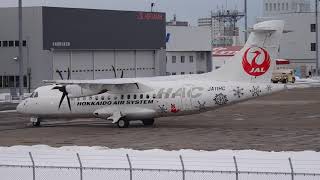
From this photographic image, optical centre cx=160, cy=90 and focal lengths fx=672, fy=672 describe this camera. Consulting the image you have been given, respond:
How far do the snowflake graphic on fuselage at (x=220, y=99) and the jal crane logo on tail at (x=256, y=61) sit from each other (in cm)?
210

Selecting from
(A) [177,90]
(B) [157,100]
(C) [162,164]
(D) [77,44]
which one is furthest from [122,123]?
(D) [77,44]

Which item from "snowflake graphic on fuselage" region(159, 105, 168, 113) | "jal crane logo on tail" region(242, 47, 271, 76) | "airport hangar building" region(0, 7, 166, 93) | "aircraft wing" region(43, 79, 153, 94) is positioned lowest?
"snowflake graphic on fuselage" region(159, 105, 168, 113)

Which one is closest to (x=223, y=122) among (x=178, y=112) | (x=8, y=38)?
(x=178, y=112)

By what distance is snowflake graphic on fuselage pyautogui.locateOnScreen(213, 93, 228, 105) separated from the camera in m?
37.9

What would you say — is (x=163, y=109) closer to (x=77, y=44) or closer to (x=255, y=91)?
(x=255, y=91)

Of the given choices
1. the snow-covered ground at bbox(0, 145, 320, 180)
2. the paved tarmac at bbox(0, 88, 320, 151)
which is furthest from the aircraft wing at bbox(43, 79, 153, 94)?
the snow-covered ground at bbox(0, 145, 320, 180)

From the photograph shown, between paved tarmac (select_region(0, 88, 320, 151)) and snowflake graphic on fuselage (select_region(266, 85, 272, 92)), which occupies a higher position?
snowflake graphic on fuselage (select_region(266, 85, 272, 92))

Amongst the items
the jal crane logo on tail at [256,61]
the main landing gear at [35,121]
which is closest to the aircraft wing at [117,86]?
the main landing gear at [35,121]

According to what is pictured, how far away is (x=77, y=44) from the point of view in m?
83.6

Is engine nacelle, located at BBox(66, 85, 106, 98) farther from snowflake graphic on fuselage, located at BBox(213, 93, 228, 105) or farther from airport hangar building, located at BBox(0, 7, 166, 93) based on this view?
A: airport hangar building, located at BBox(0, 7, 166, 93)

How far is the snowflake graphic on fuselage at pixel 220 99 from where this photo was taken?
3791 centimetres

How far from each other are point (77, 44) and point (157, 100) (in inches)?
1790

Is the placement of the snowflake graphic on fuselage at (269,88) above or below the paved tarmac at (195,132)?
above

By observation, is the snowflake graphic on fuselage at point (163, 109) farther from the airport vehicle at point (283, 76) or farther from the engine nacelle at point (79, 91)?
the airport vehicle at point (283, 76)
